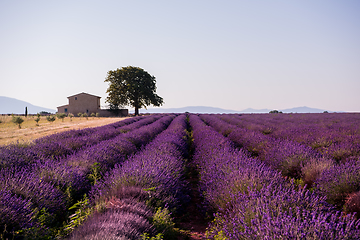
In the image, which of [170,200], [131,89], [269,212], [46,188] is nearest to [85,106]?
[131,89]

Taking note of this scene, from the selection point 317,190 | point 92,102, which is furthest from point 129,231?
point 92,102

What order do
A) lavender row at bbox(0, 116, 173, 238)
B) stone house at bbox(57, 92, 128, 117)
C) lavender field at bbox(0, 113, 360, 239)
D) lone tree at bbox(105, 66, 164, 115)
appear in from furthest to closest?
stone house at bbox(57, 92, 128, 117)
lone tree at bbox(105, 66, 164, 115)
lavender row at bbox(0, 116, 173, 238)
lavender field at bbox(0, 113, 360, 239)

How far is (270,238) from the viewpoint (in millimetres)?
1329

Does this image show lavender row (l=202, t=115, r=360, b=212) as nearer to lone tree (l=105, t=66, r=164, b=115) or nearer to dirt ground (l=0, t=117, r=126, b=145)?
dirt ground (l=0, t=117, r=126, b=145)

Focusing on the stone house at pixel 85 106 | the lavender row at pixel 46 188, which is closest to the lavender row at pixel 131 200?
the lavender row at pixel 46 188

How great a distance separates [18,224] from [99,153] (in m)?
2.54

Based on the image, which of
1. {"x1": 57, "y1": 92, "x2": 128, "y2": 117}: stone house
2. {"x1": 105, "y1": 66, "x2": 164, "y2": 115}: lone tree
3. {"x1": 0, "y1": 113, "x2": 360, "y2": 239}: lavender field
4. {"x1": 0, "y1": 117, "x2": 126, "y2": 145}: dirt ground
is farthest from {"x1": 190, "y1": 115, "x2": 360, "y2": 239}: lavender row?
{"x1": 57, "y1": 92, "x2": 128, "y2": 117}: stone house

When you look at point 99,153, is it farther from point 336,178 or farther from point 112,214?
point 336,178

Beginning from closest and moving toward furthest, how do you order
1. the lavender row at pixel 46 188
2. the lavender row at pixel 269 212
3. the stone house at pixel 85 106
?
the lavender row at pixel 269 212 → the lavender row at pixel 46 188 → the stone house at pixel 85 106

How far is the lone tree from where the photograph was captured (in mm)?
34906

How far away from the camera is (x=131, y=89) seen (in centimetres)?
3453

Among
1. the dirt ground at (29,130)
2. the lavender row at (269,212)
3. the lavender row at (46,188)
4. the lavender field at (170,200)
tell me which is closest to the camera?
the lavender row at (269,212)

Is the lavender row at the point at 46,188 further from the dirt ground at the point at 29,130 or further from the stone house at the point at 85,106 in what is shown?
the stone house at the point at 85,106

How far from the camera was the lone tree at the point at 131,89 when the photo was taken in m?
34.9
